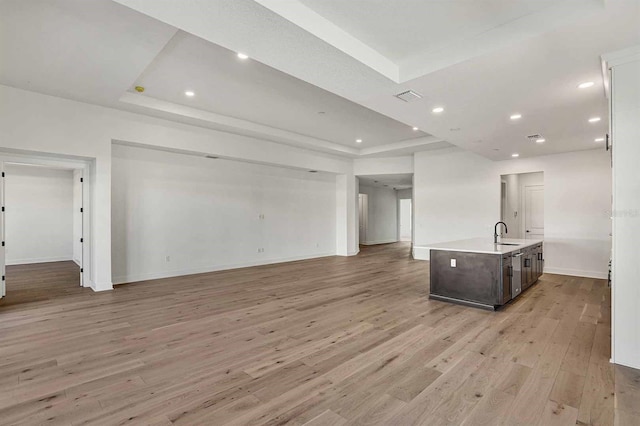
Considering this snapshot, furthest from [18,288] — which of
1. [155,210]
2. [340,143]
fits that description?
[340,143]

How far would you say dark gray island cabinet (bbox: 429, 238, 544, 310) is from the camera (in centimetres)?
427

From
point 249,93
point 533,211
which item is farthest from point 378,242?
point 249,93

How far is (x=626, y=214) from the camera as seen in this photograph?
2732 millimetres

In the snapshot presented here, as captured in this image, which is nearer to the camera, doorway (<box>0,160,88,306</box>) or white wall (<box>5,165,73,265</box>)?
doorway (<box>0,160,88,306</box>)

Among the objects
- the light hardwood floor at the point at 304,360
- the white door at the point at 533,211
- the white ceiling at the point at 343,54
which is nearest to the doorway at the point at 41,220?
the light hardwood floor at the point at 304,360

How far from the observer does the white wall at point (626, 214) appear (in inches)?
106

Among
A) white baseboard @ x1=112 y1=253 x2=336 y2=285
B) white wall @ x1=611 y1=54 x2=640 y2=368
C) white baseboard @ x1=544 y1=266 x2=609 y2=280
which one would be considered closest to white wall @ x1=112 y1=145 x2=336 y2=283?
white baseboard @ x1=112 y1=253 x2=336 y2=285

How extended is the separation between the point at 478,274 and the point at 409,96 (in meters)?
2.60

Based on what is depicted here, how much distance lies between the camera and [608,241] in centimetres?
638

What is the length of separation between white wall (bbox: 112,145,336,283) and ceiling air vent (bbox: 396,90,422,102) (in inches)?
194

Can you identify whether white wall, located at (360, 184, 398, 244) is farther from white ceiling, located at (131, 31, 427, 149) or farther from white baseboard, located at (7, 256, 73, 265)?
white baseboard, located at (7, 256, 73, 265)

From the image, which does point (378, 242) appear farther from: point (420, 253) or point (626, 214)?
point (626, 214)

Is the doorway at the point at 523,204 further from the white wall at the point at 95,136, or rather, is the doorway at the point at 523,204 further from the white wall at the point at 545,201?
the white wall at the point at 95,136

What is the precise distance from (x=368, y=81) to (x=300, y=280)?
161 inches
